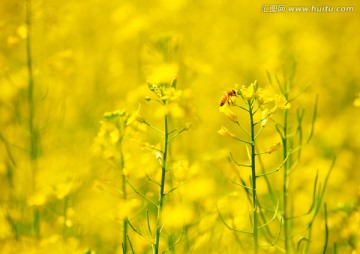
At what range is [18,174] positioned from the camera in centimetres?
319

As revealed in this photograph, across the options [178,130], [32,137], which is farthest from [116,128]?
[178,130]

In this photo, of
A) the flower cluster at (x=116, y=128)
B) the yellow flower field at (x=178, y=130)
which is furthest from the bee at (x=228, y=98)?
the flower cluster at (x=116, y=128)

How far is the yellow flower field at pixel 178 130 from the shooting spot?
2.42 m

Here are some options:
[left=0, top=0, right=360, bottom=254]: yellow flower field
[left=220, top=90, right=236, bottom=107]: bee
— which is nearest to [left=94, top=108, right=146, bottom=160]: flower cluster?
[left=0, top=0, right=360, bottom=254]: yellow flower field

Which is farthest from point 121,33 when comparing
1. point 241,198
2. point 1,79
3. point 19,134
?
point 241,198

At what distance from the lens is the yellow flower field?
7.94 feet

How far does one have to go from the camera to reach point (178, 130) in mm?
3473

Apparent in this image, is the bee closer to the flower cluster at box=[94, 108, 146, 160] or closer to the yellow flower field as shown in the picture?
the yellow flower field

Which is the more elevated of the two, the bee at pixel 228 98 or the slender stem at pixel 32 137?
the slender stem at pixel 32 137

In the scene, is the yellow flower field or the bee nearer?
the bee

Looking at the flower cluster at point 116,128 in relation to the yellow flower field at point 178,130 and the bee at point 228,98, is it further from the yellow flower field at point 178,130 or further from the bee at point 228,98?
the bee at point 228,98

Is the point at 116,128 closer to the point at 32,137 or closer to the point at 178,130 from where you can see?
the point at 32,137

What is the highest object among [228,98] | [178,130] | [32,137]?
[178,130]

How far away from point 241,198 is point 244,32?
3.63m
